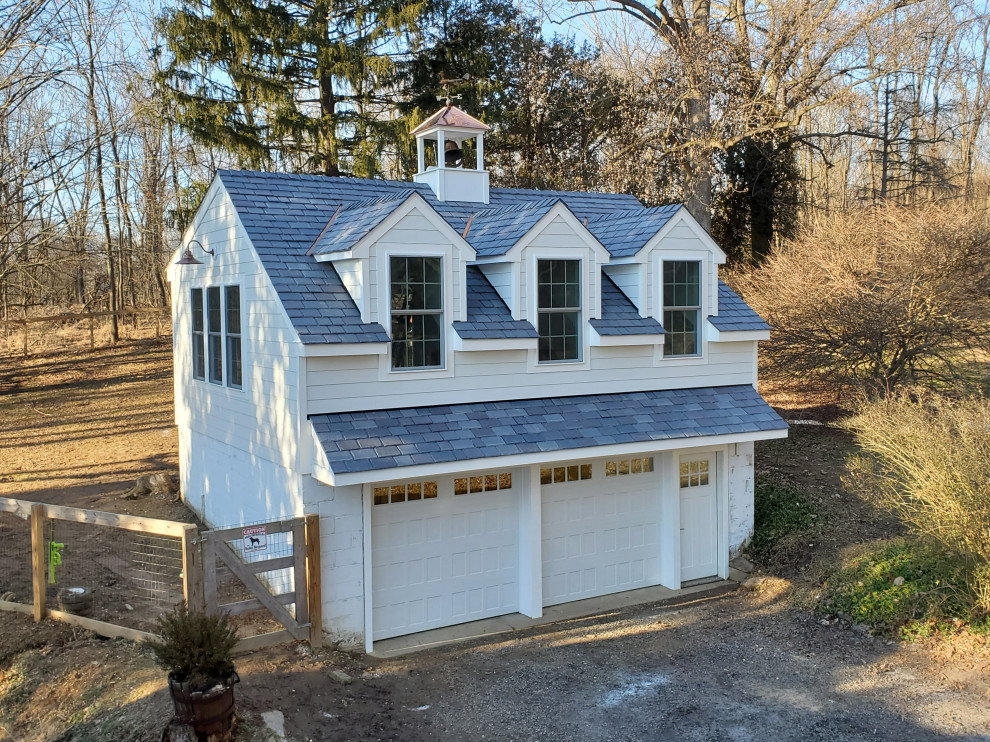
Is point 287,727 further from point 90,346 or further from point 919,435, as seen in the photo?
point 90,346

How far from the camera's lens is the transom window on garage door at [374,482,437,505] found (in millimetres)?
10805

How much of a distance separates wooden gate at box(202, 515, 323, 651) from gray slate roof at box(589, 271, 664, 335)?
202 inches

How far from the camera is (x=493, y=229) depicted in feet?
40.9

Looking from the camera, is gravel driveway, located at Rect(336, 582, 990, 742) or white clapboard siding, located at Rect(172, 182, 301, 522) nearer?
gravel driveway, located at Rect(336, 582, 990, 742)

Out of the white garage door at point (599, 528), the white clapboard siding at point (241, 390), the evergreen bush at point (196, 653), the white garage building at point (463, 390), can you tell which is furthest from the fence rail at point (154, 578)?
the white garage door at point (599, 528)

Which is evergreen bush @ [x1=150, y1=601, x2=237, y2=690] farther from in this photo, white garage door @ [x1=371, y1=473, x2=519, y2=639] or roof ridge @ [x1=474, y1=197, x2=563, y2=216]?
roof ridge @ [x1=474, y1=197, x2=563, y2=216]

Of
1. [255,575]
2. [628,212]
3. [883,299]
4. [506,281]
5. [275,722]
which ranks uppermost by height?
[628,212]

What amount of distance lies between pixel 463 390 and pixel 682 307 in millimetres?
4129

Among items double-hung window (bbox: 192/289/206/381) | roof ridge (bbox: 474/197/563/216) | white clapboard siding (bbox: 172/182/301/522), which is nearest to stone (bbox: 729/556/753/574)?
roof ridge (bbox: 474/197/563/216)

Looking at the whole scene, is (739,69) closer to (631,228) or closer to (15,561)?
(631,228)


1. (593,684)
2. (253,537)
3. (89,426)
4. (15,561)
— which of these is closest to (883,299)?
(593,684)

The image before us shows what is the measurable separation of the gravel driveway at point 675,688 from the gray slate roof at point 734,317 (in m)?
4.53

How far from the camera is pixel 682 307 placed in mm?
13227

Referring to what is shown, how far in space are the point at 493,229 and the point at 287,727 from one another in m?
7.52
